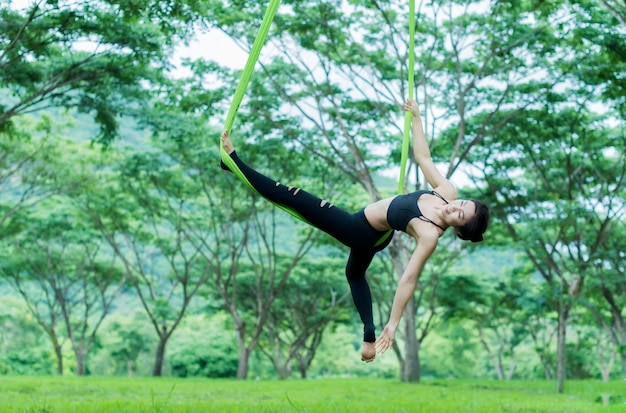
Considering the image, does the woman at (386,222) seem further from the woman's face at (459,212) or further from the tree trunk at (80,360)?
the tree trunk at (80,360)

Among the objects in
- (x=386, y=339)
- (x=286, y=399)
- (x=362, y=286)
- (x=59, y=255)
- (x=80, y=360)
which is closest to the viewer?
(x=386, y=339)

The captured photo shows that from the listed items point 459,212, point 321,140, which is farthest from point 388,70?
point 459,212

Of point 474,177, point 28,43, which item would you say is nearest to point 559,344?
point 474,177

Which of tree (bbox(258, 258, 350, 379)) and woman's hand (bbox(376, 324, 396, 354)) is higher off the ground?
tree (bbox(258, 258, 350, 379))

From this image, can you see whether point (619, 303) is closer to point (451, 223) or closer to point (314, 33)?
point (314, 33)

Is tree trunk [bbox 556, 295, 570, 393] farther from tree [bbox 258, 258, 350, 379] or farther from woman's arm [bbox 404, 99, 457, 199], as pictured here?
tree [bbox 258, 258, 350, 379]

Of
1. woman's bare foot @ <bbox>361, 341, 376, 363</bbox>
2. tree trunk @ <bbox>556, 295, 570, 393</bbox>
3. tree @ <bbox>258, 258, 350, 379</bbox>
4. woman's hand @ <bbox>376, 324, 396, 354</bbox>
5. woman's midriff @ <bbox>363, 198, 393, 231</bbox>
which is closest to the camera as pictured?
woman's hand @ <bbox>376, 324, 396, 354</bbox>

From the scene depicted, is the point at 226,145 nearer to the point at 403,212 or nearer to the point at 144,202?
the point at 403,212

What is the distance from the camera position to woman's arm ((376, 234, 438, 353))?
466 centimetres

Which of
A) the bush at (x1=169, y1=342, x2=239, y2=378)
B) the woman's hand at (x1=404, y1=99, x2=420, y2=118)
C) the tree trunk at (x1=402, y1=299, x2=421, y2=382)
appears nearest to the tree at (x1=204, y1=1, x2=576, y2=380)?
the tree trunk at (x1=402, y1=299, x2=421, y2=382)

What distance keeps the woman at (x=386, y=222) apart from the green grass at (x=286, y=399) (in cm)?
124

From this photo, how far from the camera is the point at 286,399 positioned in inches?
417

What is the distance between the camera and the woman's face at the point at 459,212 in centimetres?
472

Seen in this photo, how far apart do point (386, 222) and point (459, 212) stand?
48 centimetres
